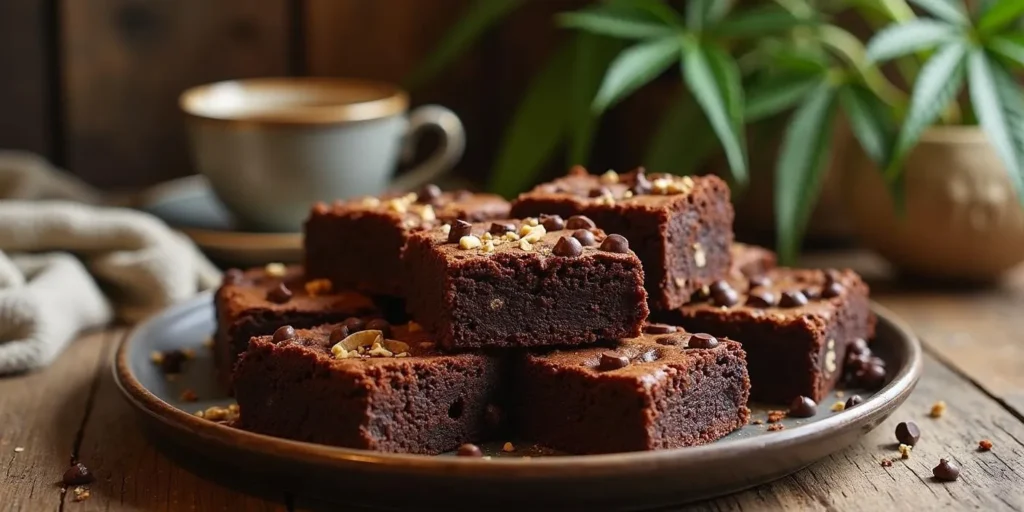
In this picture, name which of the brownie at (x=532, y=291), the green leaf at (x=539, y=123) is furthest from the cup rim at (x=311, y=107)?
the brownie at (x=532, y=291)

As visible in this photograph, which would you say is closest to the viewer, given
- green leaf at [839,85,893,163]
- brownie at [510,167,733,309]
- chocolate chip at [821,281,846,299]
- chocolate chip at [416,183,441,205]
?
brownie at [510,167,733,309]

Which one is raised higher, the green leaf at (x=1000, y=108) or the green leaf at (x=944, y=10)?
the green leaf at (x=944, y=10)

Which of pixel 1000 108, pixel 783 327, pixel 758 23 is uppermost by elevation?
pixel 758 23

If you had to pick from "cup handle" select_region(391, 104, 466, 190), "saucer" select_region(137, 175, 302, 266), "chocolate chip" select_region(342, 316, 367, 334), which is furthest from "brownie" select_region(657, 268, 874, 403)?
"cup handle" select_region(391, 104, 466, 190)

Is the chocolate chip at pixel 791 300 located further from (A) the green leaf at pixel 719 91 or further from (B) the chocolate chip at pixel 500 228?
(B) the chocolate chip at pixel 500 228

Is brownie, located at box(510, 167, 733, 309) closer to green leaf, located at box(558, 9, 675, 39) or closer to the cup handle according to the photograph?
green leaf, located at box(558, 9, 675, 39)

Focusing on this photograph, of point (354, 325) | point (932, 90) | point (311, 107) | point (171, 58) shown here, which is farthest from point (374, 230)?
point (171, 58)

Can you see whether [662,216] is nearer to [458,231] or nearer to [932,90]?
[458,231]
